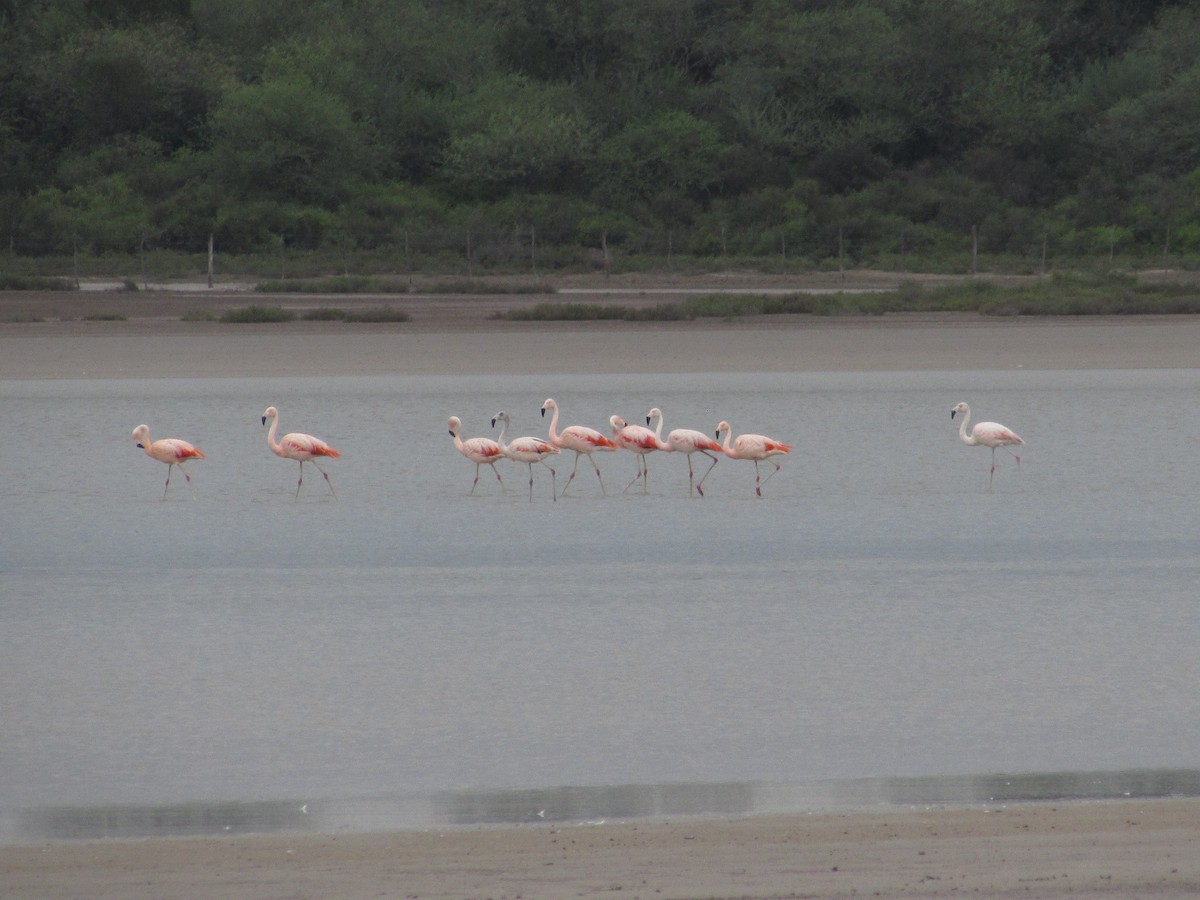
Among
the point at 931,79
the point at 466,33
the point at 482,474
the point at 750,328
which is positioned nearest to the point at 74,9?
the point at 466,33

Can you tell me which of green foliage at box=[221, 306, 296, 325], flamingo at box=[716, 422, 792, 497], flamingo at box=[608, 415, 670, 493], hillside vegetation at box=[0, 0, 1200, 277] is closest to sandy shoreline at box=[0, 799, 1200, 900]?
flamingo at box=[716, 422, 792, 497]

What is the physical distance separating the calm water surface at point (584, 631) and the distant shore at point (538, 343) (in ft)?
22.2

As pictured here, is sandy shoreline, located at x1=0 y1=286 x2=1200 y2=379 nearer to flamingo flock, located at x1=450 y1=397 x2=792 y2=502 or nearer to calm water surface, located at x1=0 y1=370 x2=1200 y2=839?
calm water surface, located at x1=0 y1=370 x2=1200 y2=839

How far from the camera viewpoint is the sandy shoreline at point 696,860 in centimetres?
493

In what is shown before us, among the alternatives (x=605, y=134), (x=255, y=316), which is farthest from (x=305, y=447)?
(x=605, y=134)

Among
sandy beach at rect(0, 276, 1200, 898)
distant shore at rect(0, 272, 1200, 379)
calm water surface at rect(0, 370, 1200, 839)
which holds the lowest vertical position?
distant shore at rect(0, 272, 1200, 379)

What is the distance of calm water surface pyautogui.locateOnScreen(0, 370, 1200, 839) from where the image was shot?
629 centimetres

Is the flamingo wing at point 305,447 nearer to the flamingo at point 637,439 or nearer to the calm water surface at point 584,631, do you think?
the calm water surface at point 584,631

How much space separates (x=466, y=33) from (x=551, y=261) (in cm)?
1633

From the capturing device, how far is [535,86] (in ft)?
168

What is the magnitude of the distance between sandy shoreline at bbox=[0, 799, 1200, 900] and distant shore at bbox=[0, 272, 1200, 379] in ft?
56.6

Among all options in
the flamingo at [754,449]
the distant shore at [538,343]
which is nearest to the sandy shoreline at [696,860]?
the flamingo at [754,449]

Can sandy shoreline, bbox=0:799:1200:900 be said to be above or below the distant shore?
above

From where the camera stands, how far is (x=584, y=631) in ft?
28.8
